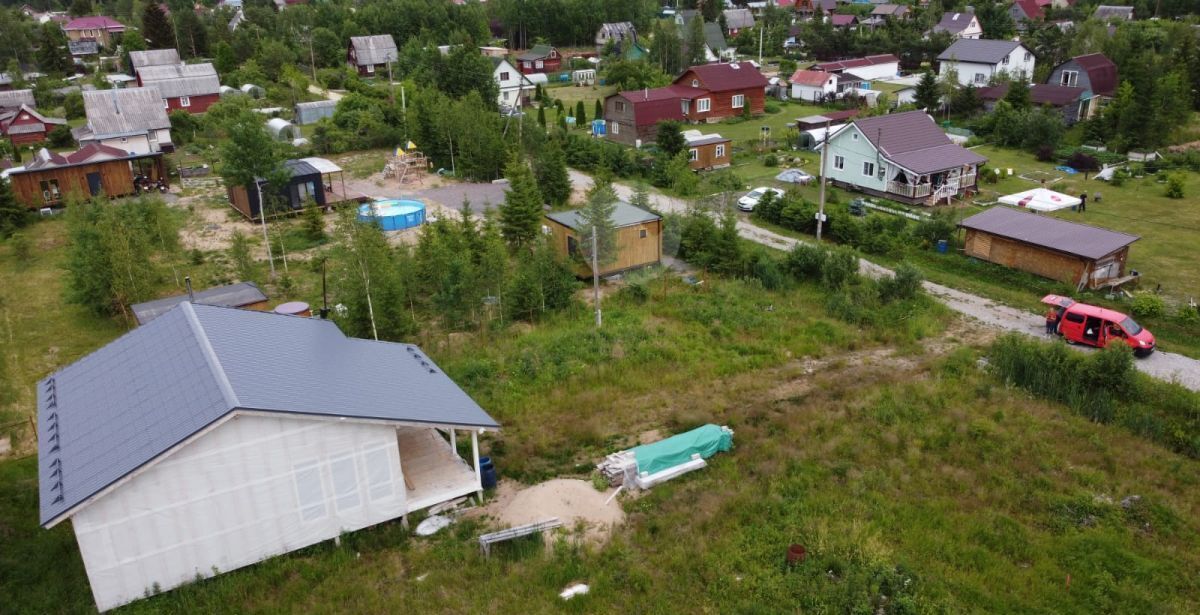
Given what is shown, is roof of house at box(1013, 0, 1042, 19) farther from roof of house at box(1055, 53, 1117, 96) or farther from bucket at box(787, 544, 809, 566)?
bucket at box(787, 544, 809, 566)

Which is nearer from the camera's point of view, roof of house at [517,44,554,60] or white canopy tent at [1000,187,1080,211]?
white canopy tent at [1000,187,1080,211]

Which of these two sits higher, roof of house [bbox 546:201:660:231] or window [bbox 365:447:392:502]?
roof of house [bbox 546:201:660:231]

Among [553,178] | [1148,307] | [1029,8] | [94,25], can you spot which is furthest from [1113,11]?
[94,25]

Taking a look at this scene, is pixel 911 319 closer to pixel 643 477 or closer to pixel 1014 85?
pixel 643 477

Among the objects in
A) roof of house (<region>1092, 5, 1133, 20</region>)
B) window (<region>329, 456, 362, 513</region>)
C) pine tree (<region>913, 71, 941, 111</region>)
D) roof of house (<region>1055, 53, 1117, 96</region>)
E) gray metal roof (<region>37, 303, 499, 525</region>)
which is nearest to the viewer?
gray metal roof (<region>37, 303, 499, 525</region>)

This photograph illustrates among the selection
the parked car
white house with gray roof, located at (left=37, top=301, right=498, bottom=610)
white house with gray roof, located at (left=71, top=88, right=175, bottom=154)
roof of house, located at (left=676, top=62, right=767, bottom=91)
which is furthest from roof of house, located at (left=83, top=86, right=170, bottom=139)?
the parked car

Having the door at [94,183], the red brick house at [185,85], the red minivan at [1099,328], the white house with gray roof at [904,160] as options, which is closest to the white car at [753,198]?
the white house with gray roof at [904,160]

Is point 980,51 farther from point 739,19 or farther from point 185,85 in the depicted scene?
point 185,85
